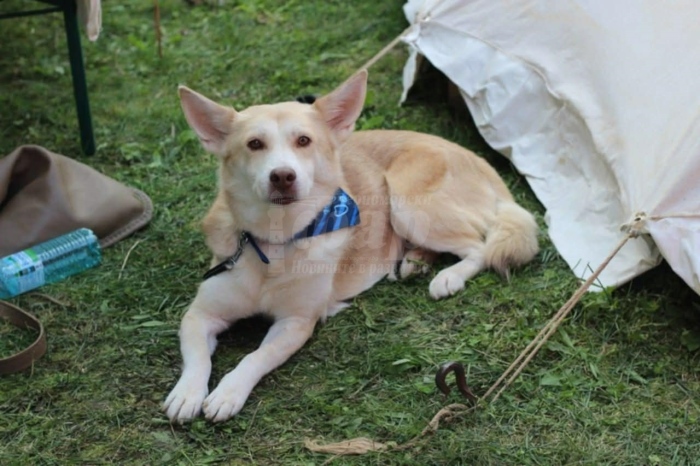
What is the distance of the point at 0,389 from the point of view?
315 centimetres

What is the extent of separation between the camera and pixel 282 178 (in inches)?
123

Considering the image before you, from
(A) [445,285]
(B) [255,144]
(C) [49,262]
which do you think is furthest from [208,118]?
(A) [445,285]

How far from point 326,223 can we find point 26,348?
133 centimetres

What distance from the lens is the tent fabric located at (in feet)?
11.1

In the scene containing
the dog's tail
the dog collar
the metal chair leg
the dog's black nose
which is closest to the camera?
the dog's black nose

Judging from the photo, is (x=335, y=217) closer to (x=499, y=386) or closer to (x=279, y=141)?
(x=279, y=141)

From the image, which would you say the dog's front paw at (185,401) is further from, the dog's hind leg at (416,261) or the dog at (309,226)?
the dog's hind leg at (416,261)

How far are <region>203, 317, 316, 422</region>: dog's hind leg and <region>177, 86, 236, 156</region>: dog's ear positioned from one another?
79 cm

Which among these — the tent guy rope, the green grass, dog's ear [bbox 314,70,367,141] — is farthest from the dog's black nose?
the tent guy rope

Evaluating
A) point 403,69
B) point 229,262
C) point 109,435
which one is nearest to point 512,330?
point 229,262

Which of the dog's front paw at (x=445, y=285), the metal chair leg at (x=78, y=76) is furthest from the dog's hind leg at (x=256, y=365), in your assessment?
the metal chair leg at (x=78, y=76)

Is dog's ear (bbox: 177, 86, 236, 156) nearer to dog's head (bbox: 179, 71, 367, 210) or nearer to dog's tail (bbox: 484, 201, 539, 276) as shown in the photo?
dog's head (bbox: 179, 71, 367, 210)

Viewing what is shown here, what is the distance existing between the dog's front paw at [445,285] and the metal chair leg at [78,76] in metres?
2.56

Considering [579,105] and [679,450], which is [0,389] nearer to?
[679,450]
